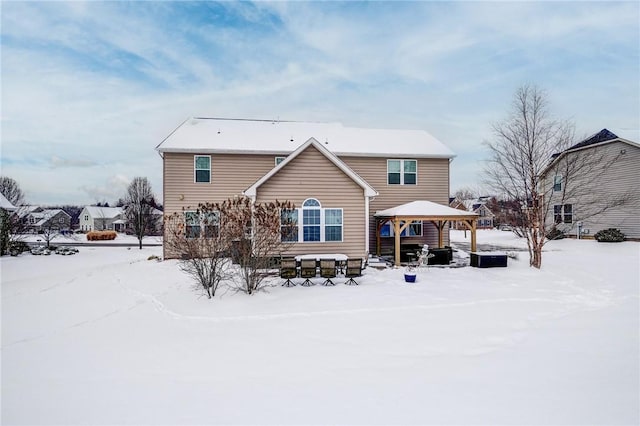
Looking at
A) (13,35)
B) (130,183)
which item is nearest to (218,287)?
(13,35)

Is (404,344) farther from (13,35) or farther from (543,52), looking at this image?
(543,52)

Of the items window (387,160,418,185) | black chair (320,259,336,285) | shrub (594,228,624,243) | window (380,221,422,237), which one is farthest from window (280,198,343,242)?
shrub (594,228,624,243)

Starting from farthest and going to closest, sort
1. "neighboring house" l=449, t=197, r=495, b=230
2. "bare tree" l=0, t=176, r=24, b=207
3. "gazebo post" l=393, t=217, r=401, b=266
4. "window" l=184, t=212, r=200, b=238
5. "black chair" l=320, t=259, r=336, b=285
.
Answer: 1. "neighboring house" l=449, t=197, r=495, b=230
2. "bare tree" l=0, t=176, r=24, b=207
3. "gazebo post" l=393, t=217, r=401, b=266
4. "black chair" l=320, t=259, r=336, b=285
5. "window" l=184, t=212, r=200, b=238

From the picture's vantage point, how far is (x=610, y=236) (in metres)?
22.5

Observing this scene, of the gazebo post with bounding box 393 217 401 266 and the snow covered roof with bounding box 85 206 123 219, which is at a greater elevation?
the snow covered roof with bounding box 85 206 123 219

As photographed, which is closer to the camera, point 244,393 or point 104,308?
point 244,393

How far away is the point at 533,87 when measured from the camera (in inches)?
584

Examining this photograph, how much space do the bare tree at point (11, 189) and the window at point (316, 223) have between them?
40935 mm

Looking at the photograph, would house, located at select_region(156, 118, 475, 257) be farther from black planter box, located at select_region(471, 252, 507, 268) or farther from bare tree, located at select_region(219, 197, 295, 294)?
bare tree, located at select_region(219, 197, 295, 294)

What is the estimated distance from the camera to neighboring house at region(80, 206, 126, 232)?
7044 centimetres

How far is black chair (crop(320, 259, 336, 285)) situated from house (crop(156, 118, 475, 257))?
2.81m

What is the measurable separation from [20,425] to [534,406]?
238 inches

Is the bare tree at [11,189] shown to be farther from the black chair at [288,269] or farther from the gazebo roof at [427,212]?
the gazebo roof at [427,212]

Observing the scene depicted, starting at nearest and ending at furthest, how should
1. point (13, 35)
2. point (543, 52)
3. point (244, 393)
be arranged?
point (244, 393), point (13, 35), point (543, 52)
